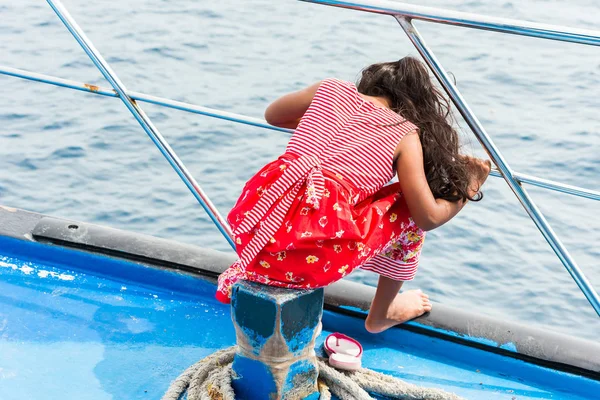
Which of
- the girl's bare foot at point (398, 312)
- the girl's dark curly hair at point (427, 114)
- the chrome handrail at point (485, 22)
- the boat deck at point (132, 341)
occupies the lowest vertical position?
the boat deck at point (132, 341)

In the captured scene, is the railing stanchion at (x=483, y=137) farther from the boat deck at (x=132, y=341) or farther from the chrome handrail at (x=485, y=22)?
the boat deck at (x=132, y=341)

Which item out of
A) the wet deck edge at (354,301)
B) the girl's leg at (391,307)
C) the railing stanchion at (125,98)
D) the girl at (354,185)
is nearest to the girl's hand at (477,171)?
the girl at (354,185)

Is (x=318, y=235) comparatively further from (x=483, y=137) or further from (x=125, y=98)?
(x=125, y=98)

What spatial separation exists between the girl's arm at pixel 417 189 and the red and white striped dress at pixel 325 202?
0.03 metres

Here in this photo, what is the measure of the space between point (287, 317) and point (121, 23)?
5.75 m

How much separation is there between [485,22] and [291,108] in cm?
52

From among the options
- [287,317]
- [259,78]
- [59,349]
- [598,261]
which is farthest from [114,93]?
[259,78]

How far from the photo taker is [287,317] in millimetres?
1744

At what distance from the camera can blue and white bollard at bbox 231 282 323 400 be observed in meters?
1.74

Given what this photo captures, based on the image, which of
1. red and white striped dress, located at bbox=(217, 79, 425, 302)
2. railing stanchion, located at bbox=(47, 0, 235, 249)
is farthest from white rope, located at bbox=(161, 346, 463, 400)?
railing stanchion, located at bbox=(47, 0, 235, 249)

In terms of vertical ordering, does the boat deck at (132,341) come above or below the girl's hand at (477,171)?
below

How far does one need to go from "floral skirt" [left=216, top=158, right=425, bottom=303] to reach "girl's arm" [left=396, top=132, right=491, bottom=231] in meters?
0.06

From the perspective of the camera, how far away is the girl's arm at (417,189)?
1838 mm

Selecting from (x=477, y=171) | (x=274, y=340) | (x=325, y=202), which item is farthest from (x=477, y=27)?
(x=274, y=340)
